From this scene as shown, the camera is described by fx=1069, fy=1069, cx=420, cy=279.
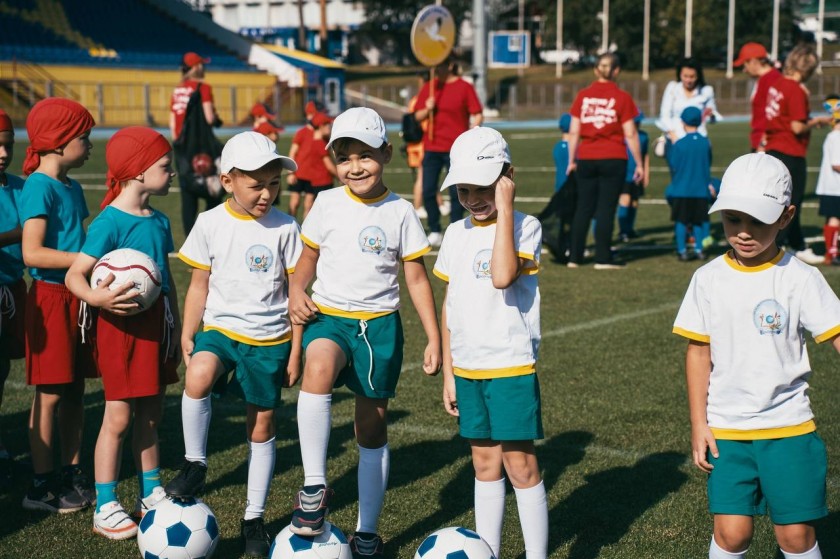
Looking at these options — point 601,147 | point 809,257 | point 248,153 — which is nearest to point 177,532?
point 248,153

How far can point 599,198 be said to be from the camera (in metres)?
11.3

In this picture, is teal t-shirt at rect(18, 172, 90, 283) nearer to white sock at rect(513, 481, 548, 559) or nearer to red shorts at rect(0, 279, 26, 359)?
red shorts at rect(0, 279, 26, 359)

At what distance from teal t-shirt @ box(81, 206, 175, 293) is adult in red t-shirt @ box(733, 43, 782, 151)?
797 centimetres

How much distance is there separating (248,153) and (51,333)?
1.28 m

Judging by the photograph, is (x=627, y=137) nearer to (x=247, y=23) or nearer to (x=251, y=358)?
(x=251, y=358)

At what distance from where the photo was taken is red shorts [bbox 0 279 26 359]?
204 inches

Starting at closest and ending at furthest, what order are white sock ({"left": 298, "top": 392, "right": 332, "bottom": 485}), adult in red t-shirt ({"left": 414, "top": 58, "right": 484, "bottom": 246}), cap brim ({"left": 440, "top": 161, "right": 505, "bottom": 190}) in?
cap brim ({"left": 440, "top": 161, "right": 505, "bottom": 190})
white sock ({"left": 298, "top": 392, "right": 332, "bottom": 485})
adult in red t-shirt ({"left": 414, "top": 58, "right": 484, "bottom": 246})

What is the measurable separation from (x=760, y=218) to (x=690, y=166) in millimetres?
8538

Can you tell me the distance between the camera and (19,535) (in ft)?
15.1

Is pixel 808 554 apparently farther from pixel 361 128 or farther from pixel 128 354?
pixel 128 354

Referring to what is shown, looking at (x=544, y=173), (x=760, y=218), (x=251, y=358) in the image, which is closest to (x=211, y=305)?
(x=251, y=358)

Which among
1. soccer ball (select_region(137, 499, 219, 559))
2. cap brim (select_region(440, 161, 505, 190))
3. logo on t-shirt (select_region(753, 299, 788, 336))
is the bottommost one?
soccer ball (select_region(137, 499, 219, 559))

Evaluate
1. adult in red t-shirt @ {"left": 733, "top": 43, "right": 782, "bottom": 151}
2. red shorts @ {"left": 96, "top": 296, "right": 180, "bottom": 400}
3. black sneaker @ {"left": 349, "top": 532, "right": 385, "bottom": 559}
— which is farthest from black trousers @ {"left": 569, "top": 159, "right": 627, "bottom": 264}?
black sneaker @ {"left": 349, "top": 532, "right": 385, "bottom": 559}

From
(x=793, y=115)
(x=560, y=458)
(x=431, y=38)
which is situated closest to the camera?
(x=560, y=458)
